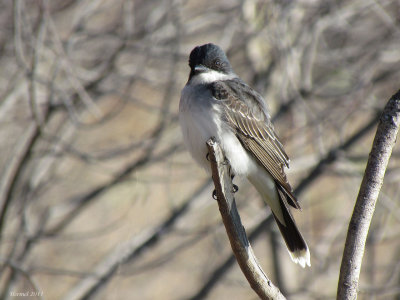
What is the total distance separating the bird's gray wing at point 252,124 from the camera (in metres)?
4.28

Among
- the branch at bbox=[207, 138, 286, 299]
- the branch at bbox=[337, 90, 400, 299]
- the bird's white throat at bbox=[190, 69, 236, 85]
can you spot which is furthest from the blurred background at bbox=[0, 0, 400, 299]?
the branch at bbox=[337, 90, 400, 299]

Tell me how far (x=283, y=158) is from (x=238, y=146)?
1.46 ft

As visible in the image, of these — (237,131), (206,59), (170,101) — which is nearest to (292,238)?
(237,131)

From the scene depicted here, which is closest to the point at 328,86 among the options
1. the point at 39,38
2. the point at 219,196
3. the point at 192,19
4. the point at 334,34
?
the point at 334,34

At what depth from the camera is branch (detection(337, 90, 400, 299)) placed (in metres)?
2.54

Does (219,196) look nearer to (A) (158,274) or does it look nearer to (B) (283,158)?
(B) (283,158)

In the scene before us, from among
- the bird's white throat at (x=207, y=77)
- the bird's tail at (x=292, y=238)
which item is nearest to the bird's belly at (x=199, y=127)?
the bird's white throat at (x=207, y=77)

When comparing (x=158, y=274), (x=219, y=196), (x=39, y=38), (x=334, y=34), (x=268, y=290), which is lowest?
(x=158, y=274)

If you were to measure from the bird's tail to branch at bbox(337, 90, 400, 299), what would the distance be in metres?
1.26

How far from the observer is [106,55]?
230 inches

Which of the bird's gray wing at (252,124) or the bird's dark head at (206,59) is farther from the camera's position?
the bird's dark head at (206,59)

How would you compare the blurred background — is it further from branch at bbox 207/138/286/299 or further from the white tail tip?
branch at bbox 207/138/286/299

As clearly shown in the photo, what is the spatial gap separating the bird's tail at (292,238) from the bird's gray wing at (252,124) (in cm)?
6

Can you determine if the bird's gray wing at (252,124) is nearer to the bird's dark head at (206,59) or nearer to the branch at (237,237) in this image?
the bird's dark head at (206,59)
